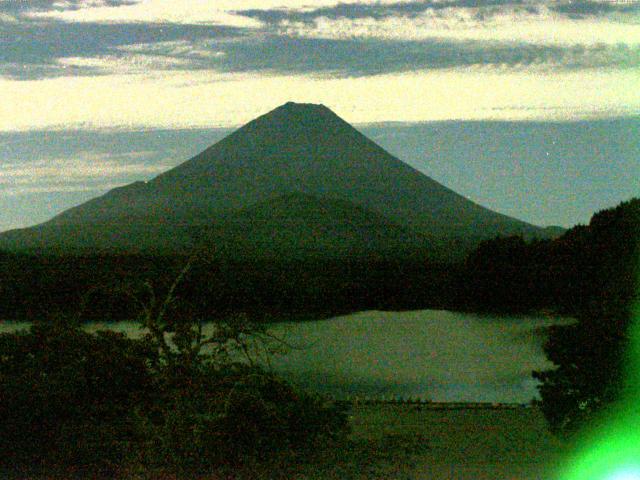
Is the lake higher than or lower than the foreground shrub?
lower

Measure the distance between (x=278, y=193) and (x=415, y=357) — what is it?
57.4 metres

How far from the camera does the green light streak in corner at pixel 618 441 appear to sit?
19.0ft

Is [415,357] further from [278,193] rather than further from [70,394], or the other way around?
[278,193]

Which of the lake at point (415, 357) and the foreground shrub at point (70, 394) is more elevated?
the foreground shrub at point (70, 394)

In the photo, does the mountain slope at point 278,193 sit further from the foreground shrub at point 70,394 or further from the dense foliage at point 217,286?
the foreground shrub at point 70,394

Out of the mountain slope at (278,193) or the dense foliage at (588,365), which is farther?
the mountain slope at (278,193)

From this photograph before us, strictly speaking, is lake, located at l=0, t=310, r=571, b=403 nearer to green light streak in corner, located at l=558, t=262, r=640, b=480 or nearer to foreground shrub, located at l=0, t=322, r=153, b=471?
foreground shrub, located at l=0, t=322, r=153, b=471

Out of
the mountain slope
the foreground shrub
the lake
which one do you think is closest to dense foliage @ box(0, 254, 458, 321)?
the foreground shrub

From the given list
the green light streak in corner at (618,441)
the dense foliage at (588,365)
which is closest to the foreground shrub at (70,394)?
the dense foliage at (588,365)

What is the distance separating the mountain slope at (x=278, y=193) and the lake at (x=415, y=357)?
2371 centimetres

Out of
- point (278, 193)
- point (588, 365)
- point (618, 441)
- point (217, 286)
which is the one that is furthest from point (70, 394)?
point (278, 193)

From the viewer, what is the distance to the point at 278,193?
69.9m

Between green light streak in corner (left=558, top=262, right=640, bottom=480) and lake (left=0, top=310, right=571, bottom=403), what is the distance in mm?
2381

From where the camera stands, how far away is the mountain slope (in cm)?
4997
